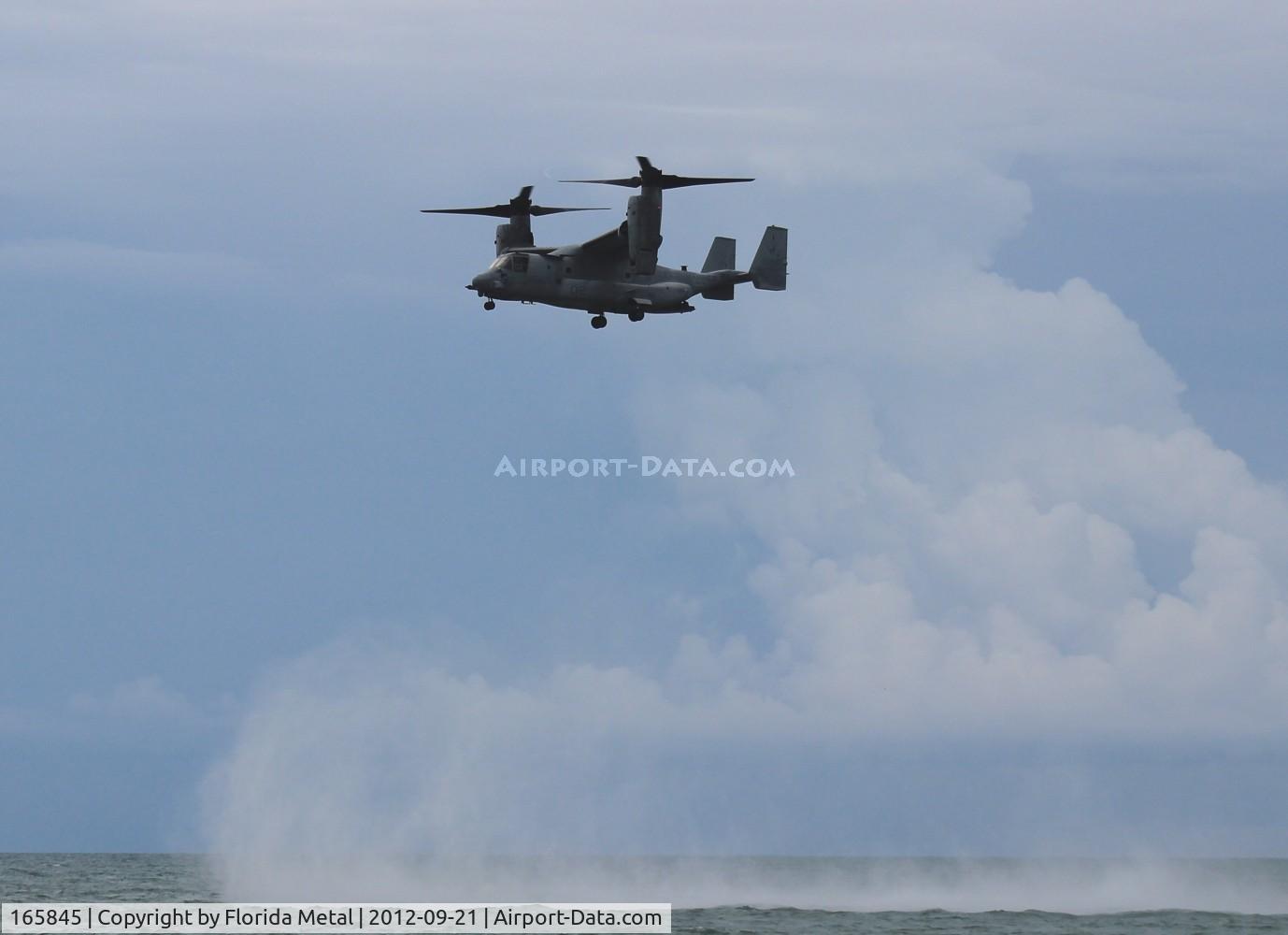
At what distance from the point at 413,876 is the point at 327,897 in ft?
68.4

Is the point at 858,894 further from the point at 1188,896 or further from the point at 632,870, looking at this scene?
the point at 632,870

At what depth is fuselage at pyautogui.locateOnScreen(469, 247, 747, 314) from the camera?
3255 inches

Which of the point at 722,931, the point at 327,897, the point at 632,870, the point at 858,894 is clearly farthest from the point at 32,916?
the point at 632,870

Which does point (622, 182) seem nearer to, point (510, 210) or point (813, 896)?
point (510, 210)
